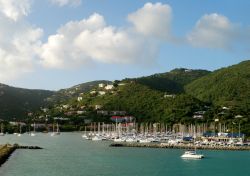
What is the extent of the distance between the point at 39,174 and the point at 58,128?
112633mm

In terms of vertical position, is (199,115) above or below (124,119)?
above

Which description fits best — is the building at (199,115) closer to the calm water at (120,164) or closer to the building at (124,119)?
the building at (124,119)

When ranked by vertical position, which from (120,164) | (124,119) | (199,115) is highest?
(199,115)

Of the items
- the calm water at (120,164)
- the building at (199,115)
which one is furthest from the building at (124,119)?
the calm water at (120,164)

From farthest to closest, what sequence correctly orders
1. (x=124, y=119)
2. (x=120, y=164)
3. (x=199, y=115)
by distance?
(x=124, y=119) → (x=199, y=115) → (x=120, y=164)

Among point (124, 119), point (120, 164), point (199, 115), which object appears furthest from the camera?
point (124, 119)

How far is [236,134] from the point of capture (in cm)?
11994

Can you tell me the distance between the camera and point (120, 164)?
6906cm

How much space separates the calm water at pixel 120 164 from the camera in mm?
60438

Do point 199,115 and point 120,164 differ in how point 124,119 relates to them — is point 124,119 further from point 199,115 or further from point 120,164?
point 120,164

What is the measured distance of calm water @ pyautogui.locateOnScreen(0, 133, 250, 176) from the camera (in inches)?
2379

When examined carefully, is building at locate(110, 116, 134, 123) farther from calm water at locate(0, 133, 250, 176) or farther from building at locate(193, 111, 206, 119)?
calm water at locate(0, 133, 250, 176)

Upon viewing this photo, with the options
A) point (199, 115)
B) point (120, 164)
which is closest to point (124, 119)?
point (199, 115)

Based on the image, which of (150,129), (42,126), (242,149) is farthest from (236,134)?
(42,126)
